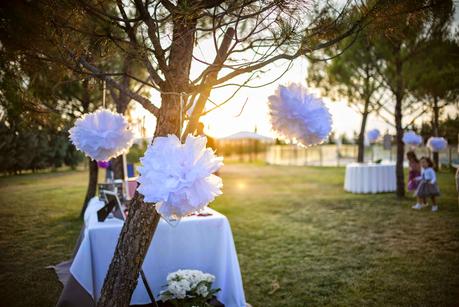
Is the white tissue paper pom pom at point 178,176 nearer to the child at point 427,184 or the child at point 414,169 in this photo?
the child at point 427,184

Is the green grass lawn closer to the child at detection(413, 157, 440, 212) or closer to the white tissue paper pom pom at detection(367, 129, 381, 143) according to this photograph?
the child at detection(413, 157, 440, 212)

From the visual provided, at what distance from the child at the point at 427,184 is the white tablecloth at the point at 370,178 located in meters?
2.09

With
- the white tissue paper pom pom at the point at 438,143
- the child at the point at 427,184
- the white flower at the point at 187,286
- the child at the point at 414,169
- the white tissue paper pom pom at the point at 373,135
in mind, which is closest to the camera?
the white flower at the point at 187,286

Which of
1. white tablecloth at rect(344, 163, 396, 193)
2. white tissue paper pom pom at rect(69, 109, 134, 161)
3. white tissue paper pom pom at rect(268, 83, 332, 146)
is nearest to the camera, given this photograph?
white tissue paper pom pom at rect(268, 83, 332, 146)

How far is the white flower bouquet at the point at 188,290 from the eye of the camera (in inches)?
87.4

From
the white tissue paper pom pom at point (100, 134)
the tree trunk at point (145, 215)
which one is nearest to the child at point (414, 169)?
the white tissue paper pom pom at point (100, 134)

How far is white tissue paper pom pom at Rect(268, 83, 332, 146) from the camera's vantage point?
161 cm

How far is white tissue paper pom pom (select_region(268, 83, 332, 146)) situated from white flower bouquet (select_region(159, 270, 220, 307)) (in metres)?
1.17

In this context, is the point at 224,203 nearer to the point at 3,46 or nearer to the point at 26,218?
the point at 26,218

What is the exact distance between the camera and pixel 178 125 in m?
1.70

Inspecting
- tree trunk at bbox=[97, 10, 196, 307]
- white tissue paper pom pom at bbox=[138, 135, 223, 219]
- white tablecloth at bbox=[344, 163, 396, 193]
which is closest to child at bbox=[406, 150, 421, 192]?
white tablecloth at bbox=[344, 163, 396, 193]

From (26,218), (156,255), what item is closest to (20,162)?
(26,218)

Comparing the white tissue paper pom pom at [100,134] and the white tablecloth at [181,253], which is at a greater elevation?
the white tissue paper pom pom at [100,134]

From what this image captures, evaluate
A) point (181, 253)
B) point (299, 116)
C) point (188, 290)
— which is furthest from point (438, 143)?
point (299, 116)
